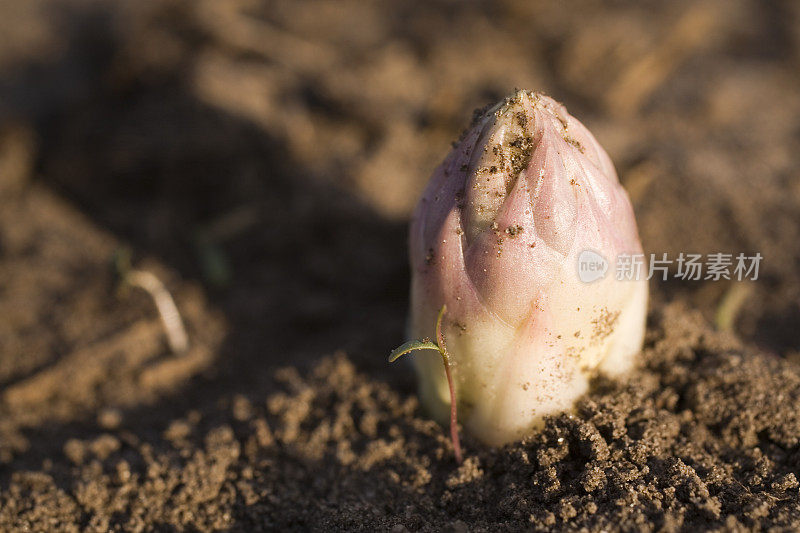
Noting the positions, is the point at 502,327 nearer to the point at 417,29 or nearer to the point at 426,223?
the point at 426,223

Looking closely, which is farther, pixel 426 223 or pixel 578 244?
pixel 426 223

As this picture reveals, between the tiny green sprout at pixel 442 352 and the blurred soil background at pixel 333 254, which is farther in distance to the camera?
the blurred soil background at pixel 333 254

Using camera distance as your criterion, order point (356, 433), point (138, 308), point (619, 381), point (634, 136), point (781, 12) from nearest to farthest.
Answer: point (619, 381)
point (356, 433)
point (138, 308)
point (634, 136)
point (781, 12)

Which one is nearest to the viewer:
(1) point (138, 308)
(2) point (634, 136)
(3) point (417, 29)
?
(1) point (138, 308)

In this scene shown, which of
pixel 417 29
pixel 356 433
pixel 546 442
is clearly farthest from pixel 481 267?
pixel 417 29

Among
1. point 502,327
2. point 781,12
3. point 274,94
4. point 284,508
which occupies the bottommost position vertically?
point 284,508

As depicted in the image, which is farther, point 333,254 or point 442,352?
point 333,254

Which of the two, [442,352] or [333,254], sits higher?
[333,254]

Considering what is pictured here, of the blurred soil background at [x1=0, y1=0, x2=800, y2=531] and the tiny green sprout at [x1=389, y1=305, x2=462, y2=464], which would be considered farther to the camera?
the blurred soil background at [x1=0, y1=0, x2=800, y2=531]
